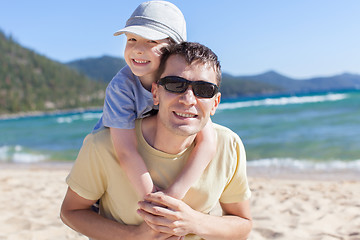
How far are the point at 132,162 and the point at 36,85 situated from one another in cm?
10985

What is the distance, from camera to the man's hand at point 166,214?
1.82 m

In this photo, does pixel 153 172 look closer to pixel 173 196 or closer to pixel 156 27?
pixel 173 196

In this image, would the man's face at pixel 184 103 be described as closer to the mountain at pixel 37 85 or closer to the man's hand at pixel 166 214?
the man's hand at pixel 166 214

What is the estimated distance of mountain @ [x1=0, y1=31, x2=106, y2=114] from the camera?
91.9 meters

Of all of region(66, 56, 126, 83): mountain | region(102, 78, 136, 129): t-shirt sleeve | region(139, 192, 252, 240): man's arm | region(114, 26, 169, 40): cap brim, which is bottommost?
region(66, 56, 126, 83): mountain

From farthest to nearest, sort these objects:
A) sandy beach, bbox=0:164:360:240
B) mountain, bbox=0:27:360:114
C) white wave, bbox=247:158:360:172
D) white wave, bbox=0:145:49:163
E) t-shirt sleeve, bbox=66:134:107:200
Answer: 1. mountain, bbox=0:27:360:114
2. white wave, bbox=0:145:49:163
3. white wave, bbox=247:158:360:172
4. sandy beach, bbox=0:164:360:240
5. t-shirt sleeve, bbox=66:134:107:200

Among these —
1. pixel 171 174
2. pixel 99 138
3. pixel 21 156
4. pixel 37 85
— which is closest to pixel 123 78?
pixel 99 138

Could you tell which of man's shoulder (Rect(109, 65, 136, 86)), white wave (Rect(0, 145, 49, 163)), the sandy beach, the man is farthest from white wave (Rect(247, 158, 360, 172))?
white wave (Rect(0, 145, 49, 163))

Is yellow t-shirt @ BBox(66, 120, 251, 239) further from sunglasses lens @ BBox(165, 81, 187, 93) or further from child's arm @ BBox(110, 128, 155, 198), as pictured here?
sunglasses lens @ BBox(165, 81, 187, 93)

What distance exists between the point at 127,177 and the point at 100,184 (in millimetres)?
162

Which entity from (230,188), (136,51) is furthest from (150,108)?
(230,188)

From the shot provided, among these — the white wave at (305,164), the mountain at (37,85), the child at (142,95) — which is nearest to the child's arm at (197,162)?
the child at (142,95)

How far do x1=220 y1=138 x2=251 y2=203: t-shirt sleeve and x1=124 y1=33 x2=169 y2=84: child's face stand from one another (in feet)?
2.19

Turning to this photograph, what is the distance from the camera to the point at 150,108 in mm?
2283
